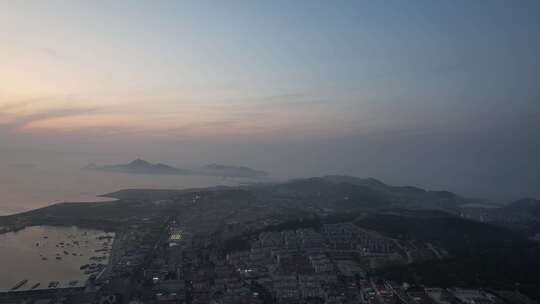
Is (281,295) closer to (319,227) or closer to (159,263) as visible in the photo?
(159,263)

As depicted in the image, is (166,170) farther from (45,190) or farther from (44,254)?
(44,254)

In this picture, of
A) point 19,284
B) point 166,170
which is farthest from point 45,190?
point 19,284

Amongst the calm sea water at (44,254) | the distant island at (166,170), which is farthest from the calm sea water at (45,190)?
the distant island at (166,170)

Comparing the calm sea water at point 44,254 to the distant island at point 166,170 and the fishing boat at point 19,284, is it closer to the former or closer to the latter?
the fishing boat at point 19,284

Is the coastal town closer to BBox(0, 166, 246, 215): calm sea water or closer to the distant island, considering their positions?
BBox(0, 166, 246, 215): calm sea water

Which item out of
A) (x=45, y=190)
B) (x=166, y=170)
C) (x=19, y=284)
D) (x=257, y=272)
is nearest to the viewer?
(x=19, y=284)

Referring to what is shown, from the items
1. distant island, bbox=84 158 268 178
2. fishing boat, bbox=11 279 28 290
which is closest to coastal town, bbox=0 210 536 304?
fishing boat, bbox=11 279 28 290

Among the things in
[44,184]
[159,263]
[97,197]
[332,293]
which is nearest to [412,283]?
[332,293]

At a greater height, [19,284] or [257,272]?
[19,284]
